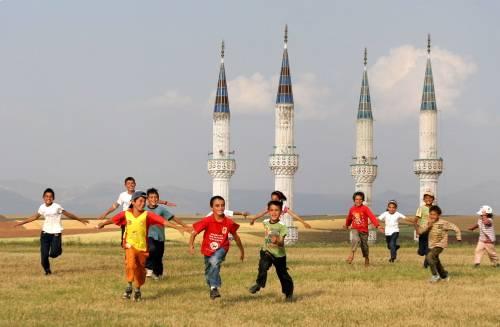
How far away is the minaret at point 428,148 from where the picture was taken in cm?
6438

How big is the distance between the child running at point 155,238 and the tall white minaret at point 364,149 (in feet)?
154

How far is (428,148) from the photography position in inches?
2544

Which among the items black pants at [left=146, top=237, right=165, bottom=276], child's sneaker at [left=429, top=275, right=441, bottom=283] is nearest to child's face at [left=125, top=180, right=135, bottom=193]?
black pants at [left=146, top=237, right=165, bottom=276]

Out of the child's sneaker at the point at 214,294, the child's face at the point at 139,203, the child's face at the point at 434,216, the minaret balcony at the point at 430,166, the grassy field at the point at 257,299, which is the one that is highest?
the minaret balcony at the point at 430,166

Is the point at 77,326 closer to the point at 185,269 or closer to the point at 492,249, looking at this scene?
the point at 185,269

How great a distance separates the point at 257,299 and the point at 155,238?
3696mm

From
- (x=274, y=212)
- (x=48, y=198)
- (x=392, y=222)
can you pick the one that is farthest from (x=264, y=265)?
(x=392, y=222)

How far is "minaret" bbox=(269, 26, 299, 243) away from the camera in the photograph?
6116 centimetres

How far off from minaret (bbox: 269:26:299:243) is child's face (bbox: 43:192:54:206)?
137ft

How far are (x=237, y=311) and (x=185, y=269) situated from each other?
8.02 metres

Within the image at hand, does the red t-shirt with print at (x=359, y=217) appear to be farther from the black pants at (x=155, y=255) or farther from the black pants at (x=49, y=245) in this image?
the black pants at (x=49, y=245)

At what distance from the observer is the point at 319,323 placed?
1277cm

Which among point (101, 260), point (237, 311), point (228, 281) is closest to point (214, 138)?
point (101, 260)

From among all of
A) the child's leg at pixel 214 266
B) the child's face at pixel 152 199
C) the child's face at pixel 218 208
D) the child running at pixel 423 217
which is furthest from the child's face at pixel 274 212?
the child running at pixel 423 217
